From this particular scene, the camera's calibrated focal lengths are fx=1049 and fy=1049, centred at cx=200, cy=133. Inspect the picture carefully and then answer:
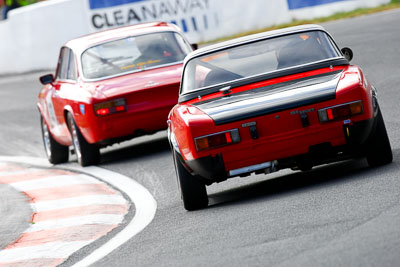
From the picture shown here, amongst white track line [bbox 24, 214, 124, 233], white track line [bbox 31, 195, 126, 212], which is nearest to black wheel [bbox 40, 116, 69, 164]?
white track line [bbox 31, 195, 126, 212]

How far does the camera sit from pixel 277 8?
2594cm

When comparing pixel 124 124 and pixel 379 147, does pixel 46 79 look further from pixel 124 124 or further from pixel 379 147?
pixel 379 147

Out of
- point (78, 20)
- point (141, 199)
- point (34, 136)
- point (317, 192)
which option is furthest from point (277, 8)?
point (317, 192)

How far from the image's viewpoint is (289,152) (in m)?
7.66

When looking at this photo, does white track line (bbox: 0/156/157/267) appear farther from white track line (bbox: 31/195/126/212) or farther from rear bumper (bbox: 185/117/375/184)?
rear bumper (bbox: 185/117/375/184)

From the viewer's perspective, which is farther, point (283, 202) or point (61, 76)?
point (61, 76)

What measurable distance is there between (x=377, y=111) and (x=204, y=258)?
240 centimetres

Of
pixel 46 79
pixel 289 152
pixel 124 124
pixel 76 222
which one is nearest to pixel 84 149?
pixel 124 124

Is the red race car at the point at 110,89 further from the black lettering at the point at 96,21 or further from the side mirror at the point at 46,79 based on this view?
the black lettering at the point at 96,21

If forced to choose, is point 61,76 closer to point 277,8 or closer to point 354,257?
point 354,257

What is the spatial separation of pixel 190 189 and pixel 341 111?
4.29 feet

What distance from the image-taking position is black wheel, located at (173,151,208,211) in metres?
7.97

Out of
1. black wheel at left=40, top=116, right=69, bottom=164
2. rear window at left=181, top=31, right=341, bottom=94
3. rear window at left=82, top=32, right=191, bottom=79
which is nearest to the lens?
rear window at left=181, top=31, right=341, bottom=94

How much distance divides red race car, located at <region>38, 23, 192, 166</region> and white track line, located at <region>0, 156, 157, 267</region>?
17.1 inches
